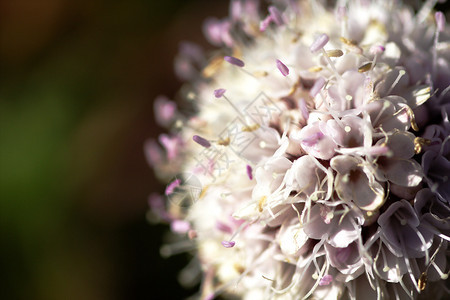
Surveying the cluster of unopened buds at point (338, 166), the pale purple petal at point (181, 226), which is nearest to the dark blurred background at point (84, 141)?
the pale purple petal at point (181, 226)

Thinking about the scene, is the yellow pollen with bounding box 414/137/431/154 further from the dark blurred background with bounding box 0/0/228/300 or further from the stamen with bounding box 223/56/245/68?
the dark blurred background with bounding box 0/0/228/300

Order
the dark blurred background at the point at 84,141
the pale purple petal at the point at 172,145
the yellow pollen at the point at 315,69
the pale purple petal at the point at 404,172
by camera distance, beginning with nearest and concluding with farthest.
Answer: the pale purple petal at the point at 404,172
the yellow pollen at the point at 315,69
the pale purple petal at the point at 172,145
the dark blurred background at the point at 84,141

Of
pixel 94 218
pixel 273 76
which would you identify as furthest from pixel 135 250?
pixel 273 76

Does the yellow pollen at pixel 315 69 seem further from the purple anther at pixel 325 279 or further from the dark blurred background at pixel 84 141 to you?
the dark blurred background at pixel 84 141

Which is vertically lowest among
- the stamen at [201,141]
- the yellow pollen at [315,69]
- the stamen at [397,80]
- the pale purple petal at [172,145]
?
the stamen at [397,80]

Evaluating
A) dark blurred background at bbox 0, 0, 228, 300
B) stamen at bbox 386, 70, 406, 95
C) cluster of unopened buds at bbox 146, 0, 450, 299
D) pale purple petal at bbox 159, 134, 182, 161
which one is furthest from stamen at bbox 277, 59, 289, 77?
dark blurred background at bbox 0, 0, 228, 300

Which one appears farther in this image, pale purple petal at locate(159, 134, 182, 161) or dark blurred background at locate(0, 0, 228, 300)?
dark blurred background at locate(0, 0, 228, 300)
